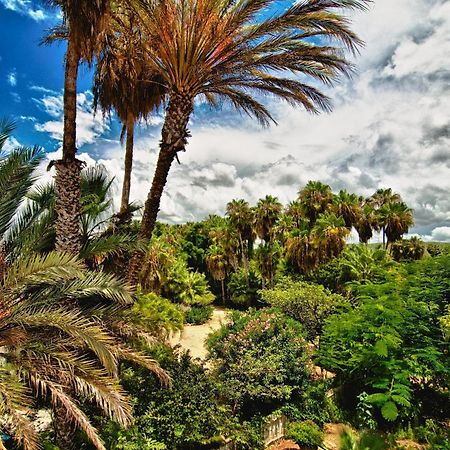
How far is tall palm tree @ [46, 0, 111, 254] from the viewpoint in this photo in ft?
24.3

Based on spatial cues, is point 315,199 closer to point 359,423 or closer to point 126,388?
point 359,423

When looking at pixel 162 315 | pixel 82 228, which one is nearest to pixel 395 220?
pixel 162 315

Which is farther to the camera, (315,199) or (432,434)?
(315,199)

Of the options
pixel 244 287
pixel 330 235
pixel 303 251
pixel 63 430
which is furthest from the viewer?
pixel 244 287

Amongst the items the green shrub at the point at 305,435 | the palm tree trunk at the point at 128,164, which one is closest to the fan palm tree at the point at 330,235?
the green shrub at the point at 305,435

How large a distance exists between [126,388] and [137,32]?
27.7 ft

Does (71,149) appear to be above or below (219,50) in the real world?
below

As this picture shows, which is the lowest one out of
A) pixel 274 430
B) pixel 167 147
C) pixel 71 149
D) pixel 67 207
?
pixel 274 430

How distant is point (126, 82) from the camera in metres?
10.6

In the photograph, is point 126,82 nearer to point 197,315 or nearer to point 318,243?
point 318,243

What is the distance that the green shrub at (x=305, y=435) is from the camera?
Result: 1130 centimetres

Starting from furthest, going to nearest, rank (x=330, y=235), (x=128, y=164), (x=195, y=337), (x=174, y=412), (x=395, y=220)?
(x=395, y=220) → (x=195, y=337) → (x=330, y=235) → (x=128, y=164) → (x=174, y=412)

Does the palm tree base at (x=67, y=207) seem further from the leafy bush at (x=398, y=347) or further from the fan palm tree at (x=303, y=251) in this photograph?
the fan palm tree at (x=303, y=251)

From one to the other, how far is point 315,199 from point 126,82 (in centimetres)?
2081
